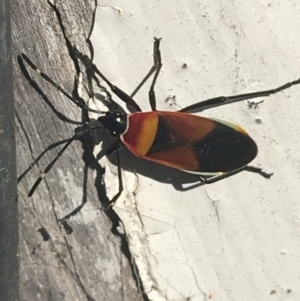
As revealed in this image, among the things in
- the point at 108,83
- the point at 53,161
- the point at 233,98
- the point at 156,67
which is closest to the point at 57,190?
the point at 53,161

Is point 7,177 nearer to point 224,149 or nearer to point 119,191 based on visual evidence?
point 119,191

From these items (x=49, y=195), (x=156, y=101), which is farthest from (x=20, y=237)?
(x=156, y=101)

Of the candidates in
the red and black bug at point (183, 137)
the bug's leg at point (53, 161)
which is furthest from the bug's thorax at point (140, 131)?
the bug's leg at point (53, 161)

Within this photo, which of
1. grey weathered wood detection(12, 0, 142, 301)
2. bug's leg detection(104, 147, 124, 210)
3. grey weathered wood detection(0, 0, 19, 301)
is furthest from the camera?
bug's leg detection(104, 147, 124, 210)

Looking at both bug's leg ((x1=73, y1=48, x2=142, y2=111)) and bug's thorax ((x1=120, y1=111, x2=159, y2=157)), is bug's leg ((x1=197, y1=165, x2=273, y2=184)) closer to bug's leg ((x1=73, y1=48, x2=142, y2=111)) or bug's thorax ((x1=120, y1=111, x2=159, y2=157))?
bug's thorax ((x1=120, y1=111, x2=159, y2=157))

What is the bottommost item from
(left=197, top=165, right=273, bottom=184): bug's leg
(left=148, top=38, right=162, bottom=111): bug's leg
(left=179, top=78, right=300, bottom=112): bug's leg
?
(left=197, top=165, right=273, bottom=184): bug's leg

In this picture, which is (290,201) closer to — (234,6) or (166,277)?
(166,277)

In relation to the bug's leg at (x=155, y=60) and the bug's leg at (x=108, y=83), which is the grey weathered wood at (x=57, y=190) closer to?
the bug's leg at (x=108, y=83)

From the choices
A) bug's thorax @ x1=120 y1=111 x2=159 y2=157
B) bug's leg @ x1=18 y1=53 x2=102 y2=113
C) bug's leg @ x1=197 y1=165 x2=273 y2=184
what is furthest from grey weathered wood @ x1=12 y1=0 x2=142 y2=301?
bug's leg @ x1=197 y1=165 x2=273 y2=184
